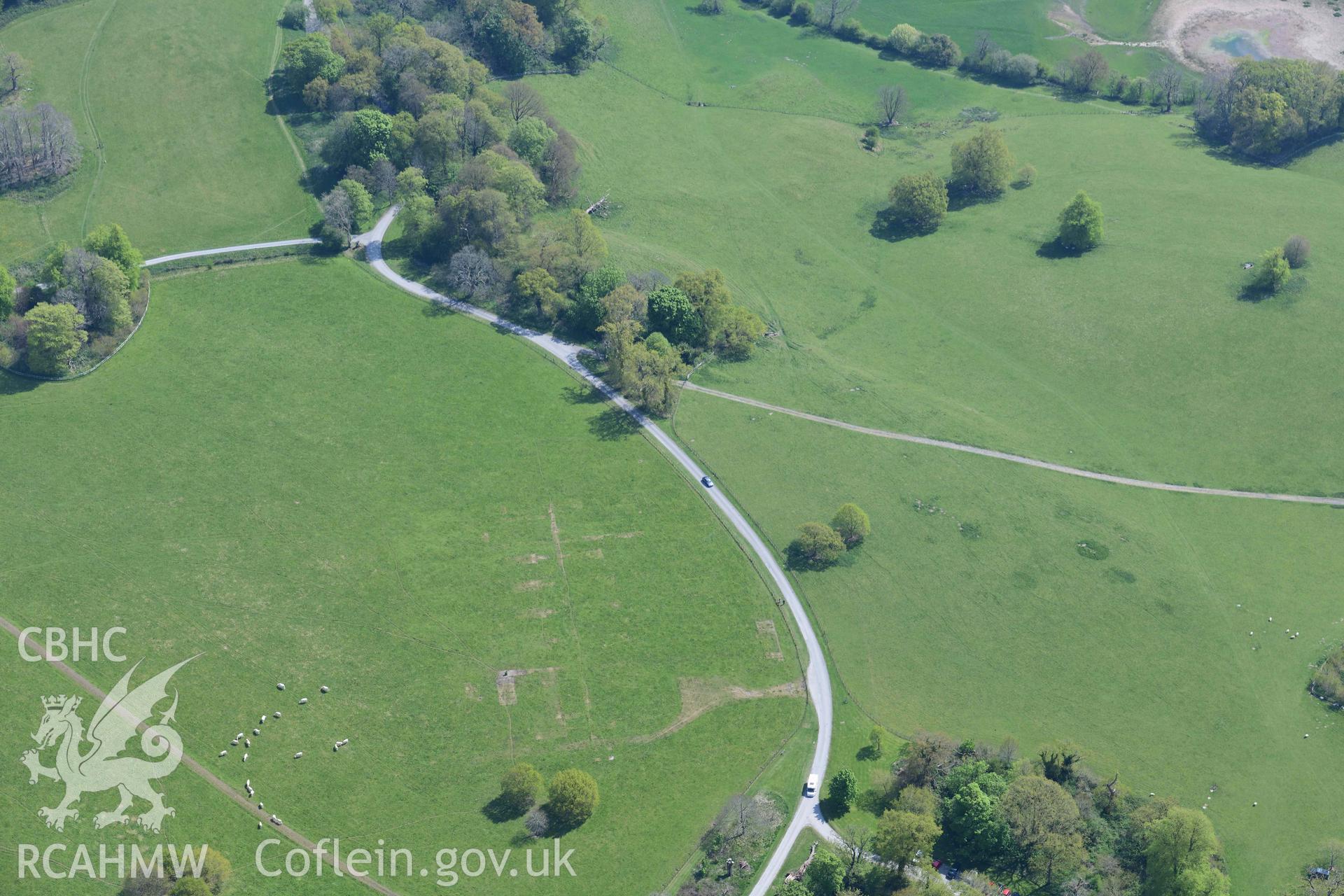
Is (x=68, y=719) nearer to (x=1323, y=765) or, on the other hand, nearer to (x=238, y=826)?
(x=238, y=826)

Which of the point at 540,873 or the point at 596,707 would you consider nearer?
the point at 540,873

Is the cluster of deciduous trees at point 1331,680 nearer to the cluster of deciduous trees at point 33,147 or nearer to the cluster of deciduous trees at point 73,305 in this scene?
the cluster of deciduous trees at point 73,305

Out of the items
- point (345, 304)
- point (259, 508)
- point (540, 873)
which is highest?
point (345, 304)

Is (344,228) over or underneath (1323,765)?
over

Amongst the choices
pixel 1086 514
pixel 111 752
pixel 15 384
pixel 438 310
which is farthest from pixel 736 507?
pixel 15 384

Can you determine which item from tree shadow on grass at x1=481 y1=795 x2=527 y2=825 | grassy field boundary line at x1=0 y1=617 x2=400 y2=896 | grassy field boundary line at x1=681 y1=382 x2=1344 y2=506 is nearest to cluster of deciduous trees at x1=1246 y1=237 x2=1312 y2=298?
grassy field boundary line at x1=681 y1=382 x2=1344 y2=506

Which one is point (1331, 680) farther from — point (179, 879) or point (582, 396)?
point (179, 879)

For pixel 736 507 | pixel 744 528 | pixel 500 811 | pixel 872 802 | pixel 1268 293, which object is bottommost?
pixel 500 811

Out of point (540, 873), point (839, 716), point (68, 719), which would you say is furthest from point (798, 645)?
point (68, 719)
